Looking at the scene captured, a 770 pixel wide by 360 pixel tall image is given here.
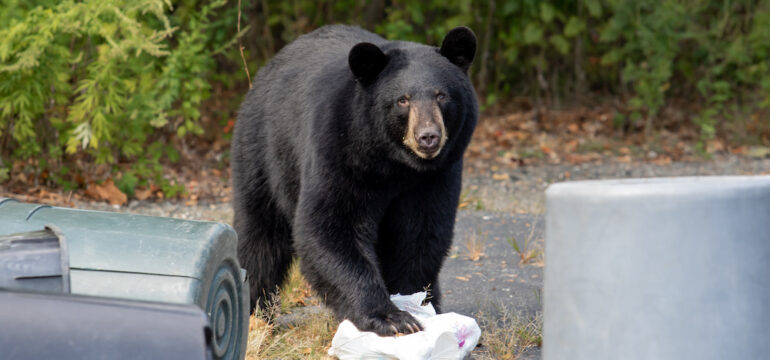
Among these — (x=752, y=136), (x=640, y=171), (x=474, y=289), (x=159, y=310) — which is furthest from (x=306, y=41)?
(x=752, y=136)

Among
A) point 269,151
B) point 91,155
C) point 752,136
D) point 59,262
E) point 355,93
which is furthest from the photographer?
point 752,136

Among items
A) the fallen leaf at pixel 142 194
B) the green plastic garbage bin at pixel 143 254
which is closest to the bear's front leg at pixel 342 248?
the green plastic garbage bin at pixel 143 254

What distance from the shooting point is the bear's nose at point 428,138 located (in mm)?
3486

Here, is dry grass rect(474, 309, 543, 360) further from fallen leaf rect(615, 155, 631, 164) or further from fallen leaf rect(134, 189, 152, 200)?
fallen leaf rect(615, 155, 631, 164)

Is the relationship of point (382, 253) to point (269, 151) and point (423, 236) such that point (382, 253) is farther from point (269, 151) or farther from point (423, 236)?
point (269, 151)

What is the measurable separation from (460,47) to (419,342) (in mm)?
1317

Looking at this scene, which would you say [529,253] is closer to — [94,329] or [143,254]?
[143,254]

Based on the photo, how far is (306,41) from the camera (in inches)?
172

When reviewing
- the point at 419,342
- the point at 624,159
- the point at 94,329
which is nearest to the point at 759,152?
the point at 624,159

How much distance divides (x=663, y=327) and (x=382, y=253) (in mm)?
1801

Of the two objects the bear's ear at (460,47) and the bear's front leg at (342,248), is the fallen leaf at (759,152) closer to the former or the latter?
the bear's ear at (460,47)

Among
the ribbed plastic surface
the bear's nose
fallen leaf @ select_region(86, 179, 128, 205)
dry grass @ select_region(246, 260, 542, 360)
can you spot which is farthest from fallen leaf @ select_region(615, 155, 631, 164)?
the ribbed plastic surface

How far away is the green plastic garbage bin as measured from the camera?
225 cm

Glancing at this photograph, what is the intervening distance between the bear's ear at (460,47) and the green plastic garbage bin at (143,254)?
1554 millimetres
